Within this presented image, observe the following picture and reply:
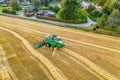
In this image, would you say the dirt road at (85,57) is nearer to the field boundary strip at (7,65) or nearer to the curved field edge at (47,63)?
the curved field edge at (47,63)

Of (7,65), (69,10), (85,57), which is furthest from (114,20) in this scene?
(7,65)

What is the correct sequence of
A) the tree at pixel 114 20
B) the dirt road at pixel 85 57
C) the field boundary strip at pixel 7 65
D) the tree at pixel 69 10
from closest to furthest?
the field boundary strip at pixel 7 65 → the dirt road at pixel 85 57 → the tree at pixel 114 20 → the tree at pixel 69 10

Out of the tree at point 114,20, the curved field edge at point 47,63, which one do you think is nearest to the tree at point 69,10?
the tree at point 114,20

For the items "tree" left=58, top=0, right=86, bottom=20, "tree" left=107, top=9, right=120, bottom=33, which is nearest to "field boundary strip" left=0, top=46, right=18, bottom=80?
"tree" left=107, top=9, right=120, bottom=33

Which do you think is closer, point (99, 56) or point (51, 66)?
point (51, 66)

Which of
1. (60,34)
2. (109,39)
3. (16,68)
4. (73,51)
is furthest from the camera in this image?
(60,34)

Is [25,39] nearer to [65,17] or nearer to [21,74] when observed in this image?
[21,74]

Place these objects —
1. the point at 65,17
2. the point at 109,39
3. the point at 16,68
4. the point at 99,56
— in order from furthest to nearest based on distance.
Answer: the point at 65,17 < the point at 109,39 < the point at 99,56 < the point at 16,68

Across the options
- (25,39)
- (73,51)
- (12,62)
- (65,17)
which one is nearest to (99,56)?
(73,51)

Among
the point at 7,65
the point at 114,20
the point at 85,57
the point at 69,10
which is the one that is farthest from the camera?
the point at 69,10

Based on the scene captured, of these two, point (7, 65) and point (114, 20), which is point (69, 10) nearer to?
point (114, 20)

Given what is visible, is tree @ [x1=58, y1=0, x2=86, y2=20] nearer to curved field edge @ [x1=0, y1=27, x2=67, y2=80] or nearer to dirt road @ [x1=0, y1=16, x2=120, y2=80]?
dirt road @ [x1=0, y1=16, x2=120, y2=80]
